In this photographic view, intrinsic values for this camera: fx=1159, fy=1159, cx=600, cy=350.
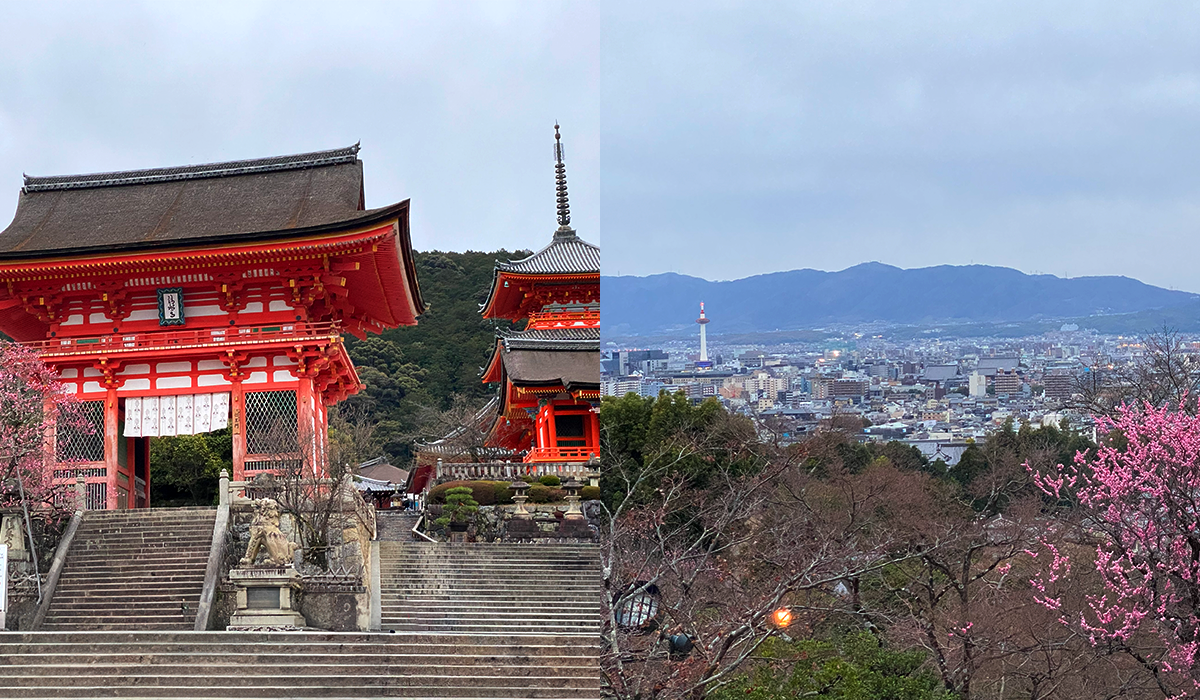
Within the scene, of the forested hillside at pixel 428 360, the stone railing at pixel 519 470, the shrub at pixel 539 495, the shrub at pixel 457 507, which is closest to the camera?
the shrub at pixel 457 507

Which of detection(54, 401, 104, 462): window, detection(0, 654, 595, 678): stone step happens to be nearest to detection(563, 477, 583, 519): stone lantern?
detection(54, 401, 104, 462): window

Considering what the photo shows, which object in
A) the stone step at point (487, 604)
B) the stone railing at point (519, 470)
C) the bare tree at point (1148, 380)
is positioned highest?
the bare tree at point (1148, 380)

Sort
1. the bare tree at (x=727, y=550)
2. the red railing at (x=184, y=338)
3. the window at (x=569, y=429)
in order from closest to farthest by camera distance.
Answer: the bare tree at (x=727, y=550)
the red railing at (x=184, y=338)
the window at (x=569, y=429)

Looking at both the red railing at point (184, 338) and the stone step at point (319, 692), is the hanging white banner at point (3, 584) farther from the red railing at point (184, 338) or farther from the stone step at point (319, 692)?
the red railing at point (184, 338)

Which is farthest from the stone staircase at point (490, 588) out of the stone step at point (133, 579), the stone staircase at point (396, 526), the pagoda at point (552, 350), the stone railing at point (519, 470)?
the pagoda at point (552, 350)

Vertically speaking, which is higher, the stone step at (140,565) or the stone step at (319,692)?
the stone step at (140,565)

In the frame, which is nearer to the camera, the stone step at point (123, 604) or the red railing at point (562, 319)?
the stone step at point (123, 604)
